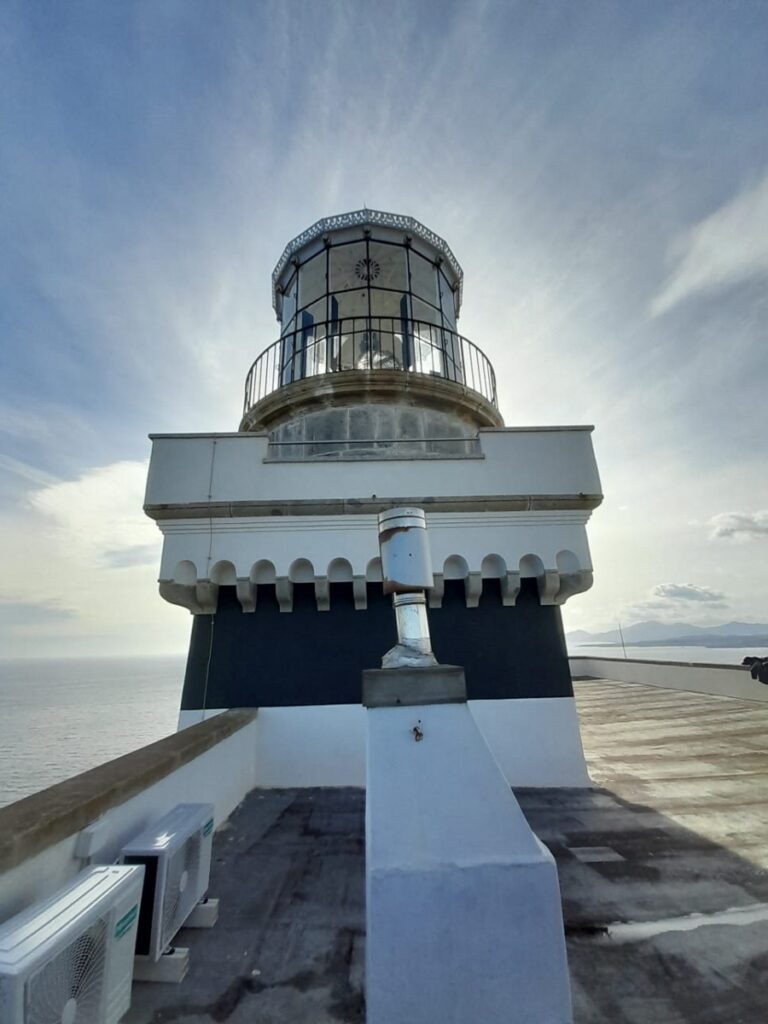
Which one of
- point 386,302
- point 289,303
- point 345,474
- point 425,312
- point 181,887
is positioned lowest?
point 181,887

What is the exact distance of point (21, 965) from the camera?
1.67 m

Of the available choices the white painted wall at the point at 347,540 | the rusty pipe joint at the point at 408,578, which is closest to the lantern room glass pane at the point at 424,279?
the white painted wall at the point at 347,540

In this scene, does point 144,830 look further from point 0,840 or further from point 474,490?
point 474,490

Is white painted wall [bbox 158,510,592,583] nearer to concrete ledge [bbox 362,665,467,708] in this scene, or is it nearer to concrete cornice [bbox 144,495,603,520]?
concrete cornice [bbox 144,495,603,520]

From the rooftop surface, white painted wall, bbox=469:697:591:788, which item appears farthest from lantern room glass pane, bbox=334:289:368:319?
the rooftop surface

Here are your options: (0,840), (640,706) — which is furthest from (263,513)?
(640,706)

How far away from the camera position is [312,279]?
34.1ft

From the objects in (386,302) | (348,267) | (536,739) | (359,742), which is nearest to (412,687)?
(359,742)

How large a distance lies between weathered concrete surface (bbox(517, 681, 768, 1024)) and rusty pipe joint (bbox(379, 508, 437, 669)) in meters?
2.03

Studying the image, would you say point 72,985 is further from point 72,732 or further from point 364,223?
point 72,732

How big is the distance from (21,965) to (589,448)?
7.57 m

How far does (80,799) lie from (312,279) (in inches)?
415

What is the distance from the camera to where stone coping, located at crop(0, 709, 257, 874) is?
7.52 ft

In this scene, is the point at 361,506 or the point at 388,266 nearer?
the point at 361,506
